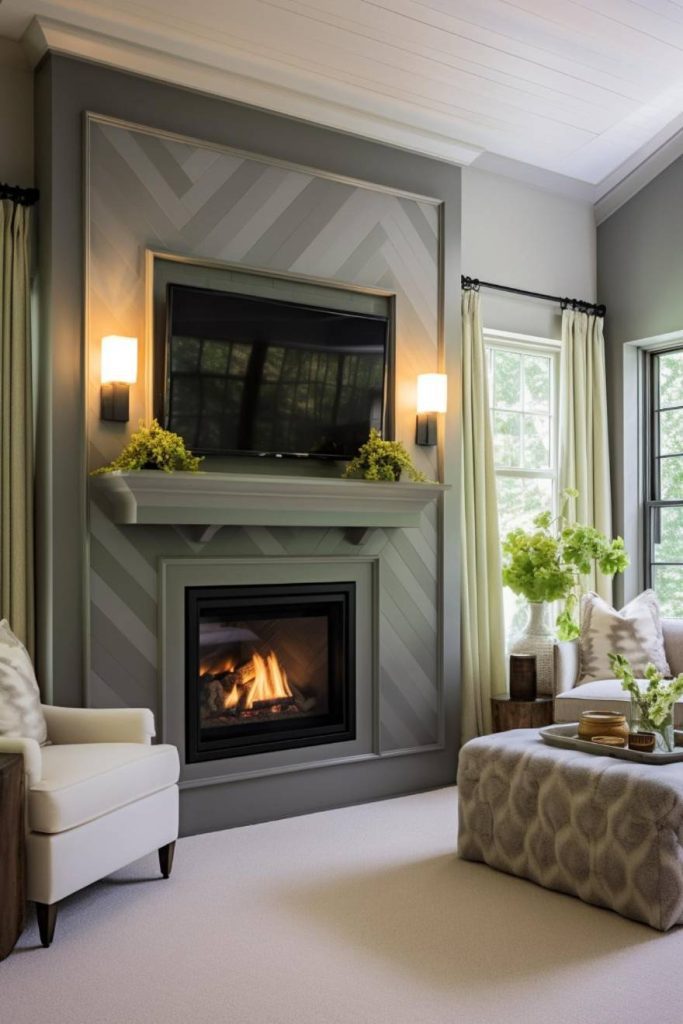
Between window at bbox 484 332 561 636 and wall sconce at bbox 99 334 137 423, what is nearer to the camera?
wall sconce at bbox 99 334 137 423

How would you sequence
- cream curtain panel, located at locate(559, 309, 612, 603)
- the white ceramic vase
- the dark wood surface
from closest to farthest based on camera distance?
1. the dark wood surface
2. the white ceramic vase
3. cream curtain panel, located at locate(559, 309, 612, 603)

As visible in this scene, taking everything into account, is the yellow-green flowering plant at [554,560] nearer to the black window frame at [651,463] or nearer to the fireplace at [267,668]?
the black window frame at [651,463]

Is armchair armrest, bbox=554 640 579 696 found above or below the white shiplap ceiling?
below

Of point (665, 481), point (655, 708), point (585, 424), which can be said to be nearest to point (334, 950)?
point (655, 708)

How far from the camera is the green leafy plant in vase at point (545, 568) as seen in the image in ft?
16.4

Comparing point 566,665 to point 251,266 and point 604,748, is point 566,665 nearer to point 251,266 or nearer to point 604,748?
point 604,748

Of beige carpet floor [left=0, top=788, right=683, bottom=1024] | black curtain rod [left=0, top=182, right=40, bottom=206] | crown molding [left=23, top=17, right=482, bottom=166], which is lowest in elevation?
beige carpet floor [left=0, top=788, right=683, bottom=1024]

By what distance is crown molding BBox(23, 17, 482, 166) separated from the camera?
12.4 ft

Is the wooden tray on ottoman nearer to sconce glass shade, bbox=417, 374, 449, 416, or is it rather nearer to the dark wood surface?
sconce glass shade, bbox=417, 374, 449, 416

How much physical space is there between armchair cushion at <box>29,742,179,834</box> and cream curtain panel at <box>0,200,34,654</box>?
0.61 meters

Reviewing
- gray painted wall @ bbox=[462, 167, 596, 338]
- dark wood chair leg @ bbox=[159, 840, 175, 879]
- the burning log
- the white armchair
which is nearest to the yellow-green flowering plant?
gray painted wall @ bbox=[462, 167, 596, 338]

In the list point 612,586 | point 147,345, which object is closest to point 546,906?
point 147,345

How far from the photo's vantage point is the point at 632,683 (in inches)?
141

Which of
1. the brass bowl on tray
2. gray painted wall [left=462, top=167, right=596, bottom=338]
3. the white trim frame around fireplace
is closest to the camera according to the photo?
the brass bowl on tray
